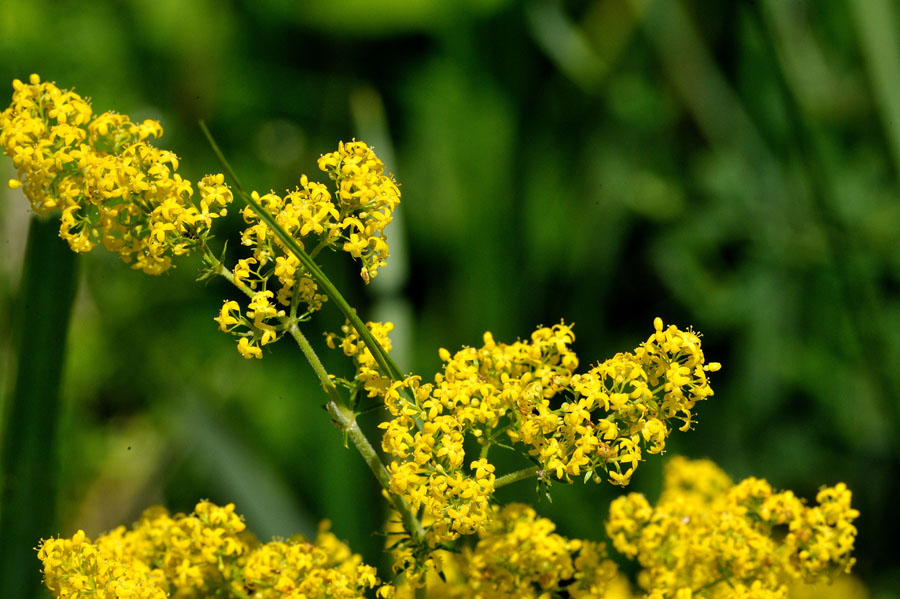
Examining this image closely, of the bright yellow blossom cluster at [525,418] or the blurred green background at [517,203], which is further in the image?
the blurred green background at [517,203]

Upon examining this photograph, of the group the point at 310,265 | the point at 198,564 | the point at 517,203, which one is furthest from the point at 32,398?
the point at 517,203

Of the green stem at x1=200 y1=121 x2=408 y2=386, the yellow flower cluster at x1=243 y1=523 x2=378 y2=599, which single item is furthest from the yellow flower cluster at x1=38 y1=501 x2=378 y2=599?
the green stem at x1=200 y1=121 x2=408 y2=386

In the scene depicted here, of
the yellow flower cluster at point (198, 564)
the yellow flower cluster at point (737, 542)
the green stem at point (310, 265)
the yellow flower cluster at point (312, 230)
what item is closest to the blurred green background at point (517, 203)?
the yellow flower cluster at point (737, 542)

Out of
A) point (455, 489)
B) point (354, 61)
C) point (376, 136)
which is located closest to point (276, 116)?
point (354, 61)

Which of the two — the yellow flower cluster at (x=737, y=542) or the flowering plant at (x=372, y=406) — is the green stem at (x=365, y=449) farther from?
the yellow flower cluster at (x=737, y=542)

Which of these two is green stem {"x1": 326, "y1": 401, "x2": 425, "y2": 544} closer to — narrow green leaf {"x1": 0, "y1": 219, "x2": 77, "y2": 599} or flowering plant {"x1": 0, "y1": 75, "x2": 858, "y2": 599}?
flowering plant {"x1": 0, "y1": 75, "x2": 858, "y2": 599}
